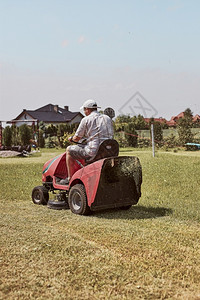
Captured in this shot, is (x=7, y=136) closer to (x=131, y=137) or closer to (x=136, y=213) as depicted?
(x=131, y=137)

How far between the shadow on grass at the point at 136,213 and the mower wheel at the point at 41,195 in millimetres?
1376

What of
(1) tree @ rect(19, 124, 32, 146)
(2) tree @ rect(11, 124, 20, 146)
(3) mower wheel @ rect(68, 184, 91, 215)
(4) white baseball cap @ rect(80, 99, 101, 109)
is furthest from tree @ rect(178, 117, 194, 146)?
(3) mower wheel @ rect(68, 184, 91, 215)

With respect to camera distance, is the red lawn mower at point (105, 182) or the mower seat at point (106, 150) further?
the mower seat at point (106, 150)

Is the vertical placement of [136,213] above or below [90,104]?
below

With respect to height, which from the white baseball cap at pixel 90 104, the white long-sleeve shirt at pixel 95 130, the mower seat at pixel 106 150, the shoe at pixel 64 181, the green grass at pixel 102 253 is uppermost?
the white baseball cap at pixel 90 104

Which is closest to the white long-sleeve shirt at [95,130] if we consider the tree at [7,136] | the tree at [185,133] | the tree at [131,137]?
the tree at [185,133]

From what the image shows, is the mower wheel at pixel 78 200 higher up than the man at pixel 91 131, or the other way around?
the man at pixel 91 131

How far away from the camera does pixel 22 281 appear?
3.24m

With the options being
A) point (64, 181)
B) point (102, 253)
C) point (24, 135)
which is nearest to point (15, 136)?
point (24, 135)

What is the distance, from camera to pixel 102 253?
392 cm

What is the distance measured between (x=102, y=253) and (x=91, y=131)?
2.31 m

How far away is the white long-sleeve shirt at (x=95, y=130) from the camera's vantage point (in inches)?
227

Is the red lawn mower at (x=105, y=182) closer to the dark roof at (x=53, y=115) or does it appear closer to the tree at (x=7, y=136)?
the tree at (x=7, y=136)

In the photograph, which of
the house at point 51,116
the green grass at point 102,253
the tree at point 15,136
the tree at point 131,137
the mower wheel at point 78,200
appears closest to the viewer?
the green grass at point 102,253
